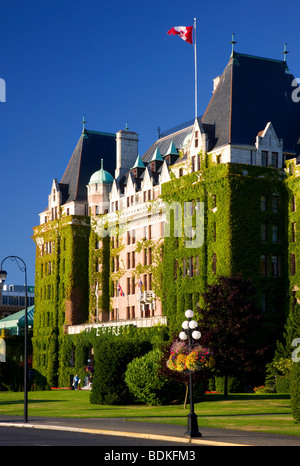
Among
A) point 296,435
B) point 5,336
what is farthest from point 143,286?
point 296,435

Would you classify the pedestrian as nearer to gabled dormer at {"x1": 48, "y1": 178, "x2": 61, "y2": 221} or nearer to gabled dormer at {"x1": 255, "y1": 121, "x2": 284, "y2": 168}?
gabled dormer at {"x1": 48, "y1": 178, "x2": 61, "y2": 221}

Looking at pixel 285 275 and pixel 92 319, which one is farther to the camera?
pixel 92 319

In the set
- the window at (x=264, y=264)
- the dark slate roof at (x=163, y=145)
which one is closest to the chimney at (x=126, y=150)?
the dark slate roof at (x=163, y=145)

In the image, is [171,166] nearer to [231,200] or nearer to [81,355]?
[231,200]

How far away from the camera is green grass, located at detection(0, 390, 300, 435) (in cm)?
4119

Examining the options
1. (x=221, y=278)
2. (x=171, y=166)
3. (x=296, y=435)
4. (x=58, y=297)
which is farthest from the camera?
(x=58, y=297)

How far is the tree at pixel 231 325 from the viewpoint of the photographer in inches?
2466

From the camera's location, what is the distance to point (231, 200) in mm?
73625

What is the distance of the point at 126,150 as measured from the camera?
3999 inches

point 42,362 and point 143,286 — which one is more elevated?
point 143,286

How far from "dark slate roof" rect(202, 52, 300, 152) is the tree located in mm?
16697

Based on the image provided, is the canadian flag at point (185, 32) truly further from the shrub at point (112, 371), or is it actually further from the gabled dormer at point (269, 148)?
the shrub at point (112, 371)

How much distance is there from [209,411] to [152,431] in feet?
45.5

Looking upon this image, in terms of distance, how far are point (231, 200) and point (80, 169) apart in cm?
3481
